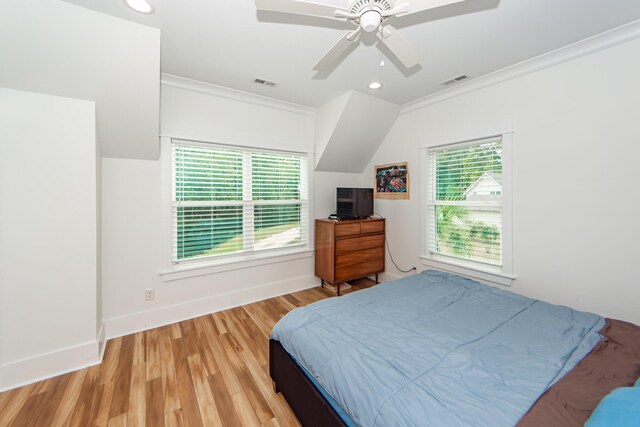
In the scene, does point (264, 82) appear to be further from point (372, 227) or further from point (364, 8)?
point (372, 227)

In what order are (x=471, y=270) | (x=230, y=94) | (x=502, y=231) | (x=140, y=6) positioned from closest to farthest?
(x=140, y=6) < (x=502, y=231) < (x=471, y=270) < (x=230, y=94)

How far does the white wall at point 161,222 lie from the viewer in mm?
2396

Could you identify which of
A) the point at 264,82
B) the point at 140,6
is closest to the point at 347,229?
the point at 264,82

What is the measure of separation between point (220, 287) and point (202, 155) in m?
1.56

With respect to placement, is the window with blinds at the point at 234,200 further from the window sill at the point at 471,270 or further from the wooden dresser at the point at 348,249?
the window sill at the point at 471,270

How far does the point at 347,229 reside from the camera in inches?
131

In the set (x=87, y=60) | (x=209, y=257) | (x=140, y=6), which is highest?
(x=140, y=6)

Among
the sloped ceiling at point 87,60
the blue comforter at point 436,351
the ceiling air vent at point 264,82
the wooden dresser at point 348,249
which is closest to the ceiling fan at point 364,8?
the sloped ceiling at point 87,60

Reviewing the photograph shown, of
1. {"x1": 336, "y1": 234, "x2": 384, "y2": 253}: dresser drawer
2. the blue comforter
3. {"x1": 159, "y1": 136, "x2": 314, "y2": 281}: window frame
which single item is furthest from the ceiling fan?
{"x1": 336, "y1": 234, "x2": 384, "y2": 253}: dresser drawer

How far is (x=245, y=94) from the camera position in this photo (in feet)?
9.67

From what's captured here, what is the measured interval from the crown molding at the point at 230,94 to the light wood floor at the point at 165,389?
2.56 m

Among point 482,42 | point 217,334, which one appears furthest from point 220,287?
point 482,42

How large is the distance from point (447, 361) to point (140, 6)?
276 cm

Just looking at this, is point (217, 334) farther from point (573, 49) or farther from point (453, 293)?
point (573, 49)
